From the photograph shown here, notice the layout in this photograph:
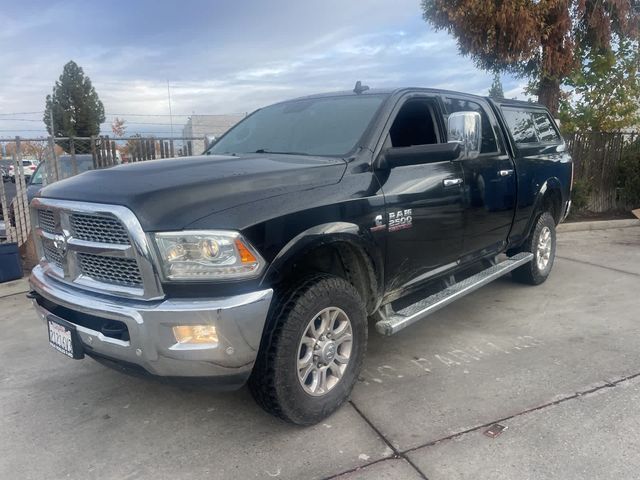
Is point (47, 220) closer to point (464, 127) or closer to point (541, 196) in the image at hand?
point (464, 127)

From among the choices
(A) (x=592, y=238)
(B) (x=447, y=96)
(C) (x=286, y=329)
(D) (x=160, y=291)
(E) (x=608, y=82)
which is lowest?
(A) (x=592, y=238)

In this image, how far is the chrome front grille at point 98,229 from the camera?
8.46 ft

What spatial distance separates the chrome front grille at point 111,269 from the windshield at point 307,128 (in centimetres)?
151

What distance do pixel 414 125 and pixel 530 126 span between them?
91.9 inches

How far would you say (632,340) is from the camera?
4273 mm

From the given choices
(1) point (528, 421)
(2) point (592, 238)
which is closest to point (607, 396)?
(1) point (528, 421)

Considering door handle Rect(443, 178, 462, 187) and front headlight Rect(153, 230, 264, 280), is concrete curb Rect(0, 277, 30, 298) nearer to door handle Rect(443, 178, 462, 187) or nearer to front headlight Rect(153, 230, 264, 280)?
front headlight Rect(153, 230, 264, 280)

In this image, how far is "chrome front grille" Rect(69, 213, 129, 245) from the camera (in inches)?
102

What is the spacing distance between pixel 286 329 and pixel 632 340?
313cm

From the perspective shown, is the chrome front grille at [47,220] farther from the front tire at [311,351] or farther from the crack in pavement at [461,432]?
the crack in pavement at [461,432]

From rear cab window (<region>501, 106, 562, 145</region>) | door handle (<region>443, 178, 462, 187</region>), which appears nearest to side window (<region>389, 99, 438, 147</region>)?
door handle (<region>443, 178, 462, 187</region>)

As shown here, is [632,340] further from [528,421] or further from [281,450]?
[281,450]

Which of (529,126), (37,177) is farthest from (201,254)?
(37,177)

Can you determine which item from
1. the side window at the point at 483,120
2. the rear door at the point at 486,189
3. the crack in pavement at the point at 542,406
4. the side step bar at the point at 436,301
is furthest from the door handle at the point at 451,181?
the crack in pavement at the point at 542,406
